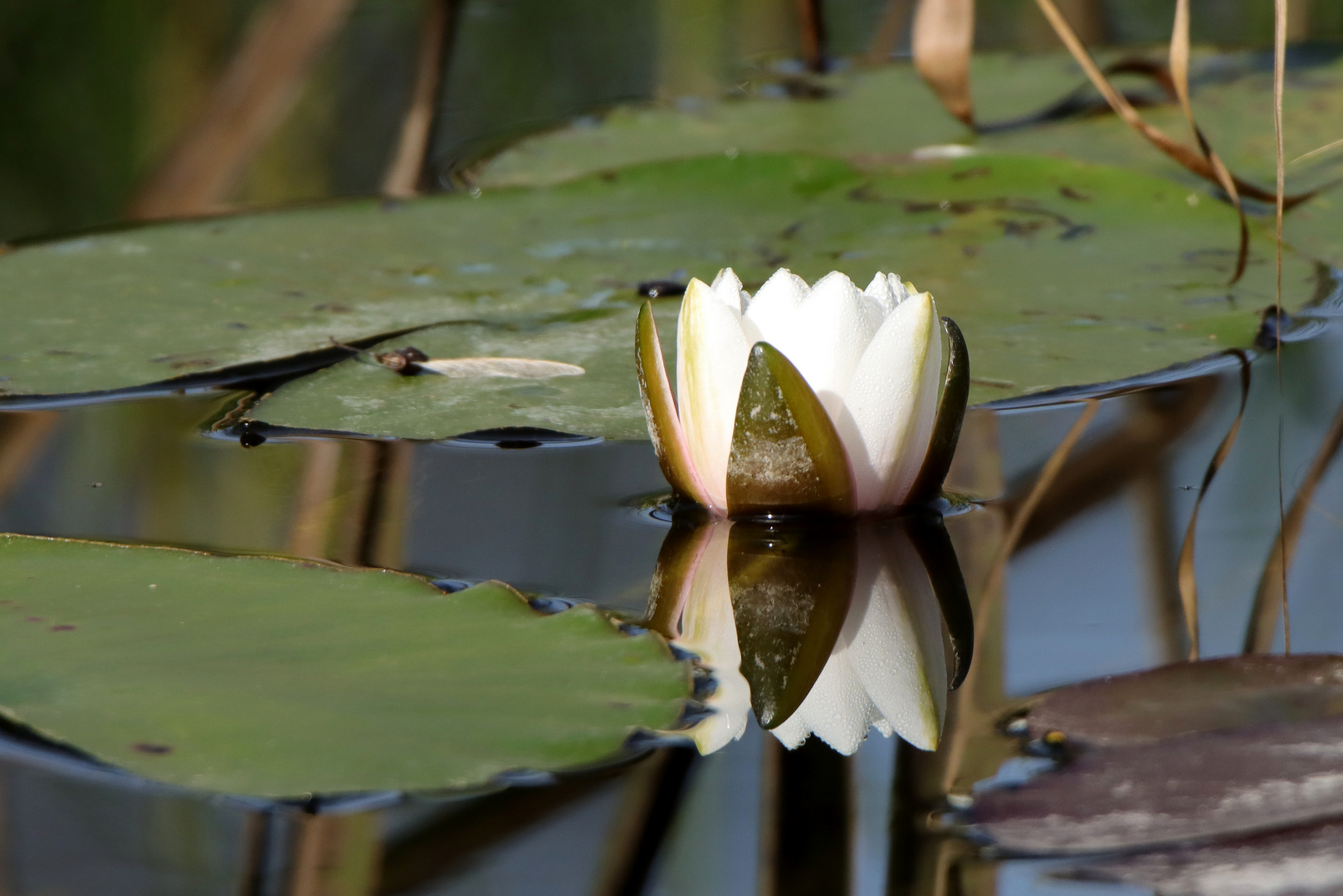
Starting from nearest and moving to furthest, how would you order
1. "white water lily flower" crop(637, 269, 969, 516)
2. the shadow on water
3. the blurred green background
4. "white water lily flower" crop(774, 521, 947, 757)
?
the shadow on water < "white water lily flower" crop(774, 521, 947, 757) < "white water lily flower" crop(637, 269, 969, 516) < the blurred green background

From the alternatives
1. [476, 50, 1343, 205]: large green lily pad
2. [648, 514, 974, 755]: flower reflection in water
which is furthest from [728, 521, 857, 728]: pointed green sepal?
[476, 50, 1343, 205]: large green lily pad

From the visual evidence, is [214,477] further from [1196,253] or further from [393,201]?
[1196,253]

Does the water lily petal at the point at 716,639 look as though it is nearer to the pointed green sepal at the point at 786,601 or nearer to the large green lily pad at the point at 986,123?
the pointed green sepal at the point at 786,601

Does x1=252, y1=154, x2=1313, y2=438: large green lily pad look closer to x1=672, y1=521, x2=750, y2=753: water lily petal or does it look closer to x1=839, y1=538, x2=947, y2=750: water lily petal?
x1=672, y1=521, x2=750, y2=753: water lily petal

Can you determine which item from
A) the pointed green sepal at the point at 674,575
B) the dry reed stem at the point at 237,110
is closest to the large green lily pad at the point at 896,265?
the pointed green sepal at the point at 674,575

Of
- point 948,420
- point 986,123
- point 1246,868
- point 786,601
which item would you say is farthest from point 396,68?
point 1246,868

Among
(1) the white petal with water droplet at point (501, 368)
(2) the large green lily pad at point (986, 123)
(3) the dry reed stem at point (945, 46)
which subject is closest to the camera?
(1) the white petal with water droplet at point (501, 368)
